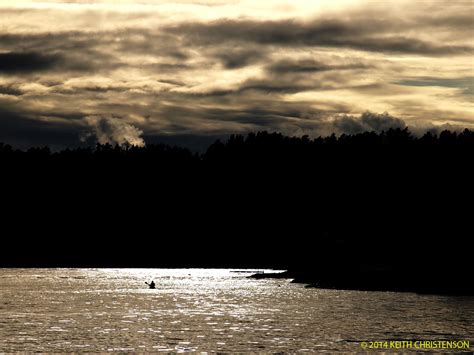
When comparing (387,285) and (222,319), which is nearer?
(222,319)

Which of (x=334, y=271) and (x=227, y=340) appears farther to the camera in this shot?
(x=334, y=271)

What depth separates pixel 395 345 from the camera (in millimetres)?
78000

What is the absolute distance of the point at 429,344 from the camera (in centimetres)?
7800

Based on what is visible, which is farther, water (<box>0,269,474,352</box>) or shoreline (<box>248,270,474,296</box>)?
shoreline (<box>248,270,474,296</box>)

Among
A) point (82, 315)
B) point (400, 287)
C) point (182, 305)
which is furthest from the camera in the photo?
point (400, 287)

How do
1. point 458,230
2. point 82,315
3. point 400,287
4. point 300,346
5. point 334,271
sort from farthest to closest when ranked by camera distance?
point 458,230 < point 334,271 < point 400,287 < point 82,315 < point 300,346

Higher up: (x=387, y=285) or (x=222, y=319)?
(x=222, y=319)

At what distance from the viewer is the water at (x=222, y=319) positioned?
7925 cm

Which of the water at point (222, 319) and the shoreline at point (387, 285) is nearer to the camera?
the water at point (222, 319)

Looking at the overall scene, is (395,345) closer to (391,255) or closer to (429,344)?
(429,344)

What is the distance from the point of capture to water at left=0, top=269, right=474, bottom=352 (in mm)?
79250

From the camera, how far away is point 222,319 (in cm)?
10338

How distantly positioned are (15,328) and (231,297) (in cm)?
5775


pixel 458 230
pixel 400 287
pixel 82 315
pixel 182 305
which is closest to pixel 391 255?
pixel 458 230
